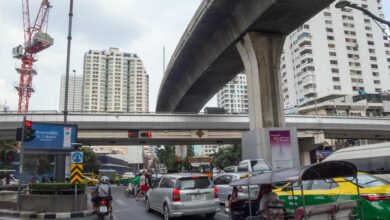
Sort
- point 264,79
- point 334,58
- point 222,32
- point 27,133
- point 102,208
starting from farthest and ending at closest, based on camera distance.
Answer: point 334,58, point 222,32, point 264,79, point 27,133, point 102,208

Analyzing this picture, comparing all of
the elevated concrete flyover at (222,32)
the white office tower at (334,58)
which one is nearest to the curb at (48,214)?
the elevated concrete flyover at (222,32)

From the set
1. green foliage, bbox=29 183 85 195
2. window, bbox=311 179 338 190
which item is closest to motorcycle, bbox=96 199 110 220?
green foliage, bbox=29 183 85 195

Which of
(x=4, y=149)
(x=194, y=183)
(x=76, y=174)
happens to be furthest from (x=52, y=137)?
(x=4, y=149)

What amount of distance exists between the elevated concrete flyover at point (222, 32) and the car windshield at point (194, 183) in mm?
12698

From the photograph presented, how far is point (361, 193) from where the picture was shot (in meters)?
8.34

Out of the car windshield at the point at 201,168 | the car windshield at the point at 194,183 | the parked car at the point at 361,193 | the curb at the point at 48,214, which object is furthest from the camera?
the car windshield at the point at 201,168

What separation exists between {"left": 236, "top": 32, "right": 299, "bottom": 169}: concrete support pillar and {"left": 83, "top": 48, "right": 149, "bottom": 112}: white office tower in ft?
314

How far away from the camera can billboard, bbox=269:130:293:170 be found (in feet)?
79.2

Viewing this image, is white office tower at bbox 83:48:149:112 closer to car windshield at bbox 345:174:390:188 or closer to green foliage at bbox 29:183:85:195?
green foliage at bbox 29:183:85:195

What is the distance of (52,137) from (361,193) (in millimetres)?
14367

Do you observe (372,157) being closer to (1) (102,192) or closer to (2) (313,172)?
(2) (313,172)

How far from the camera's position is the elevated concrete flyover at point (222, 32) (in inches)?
854

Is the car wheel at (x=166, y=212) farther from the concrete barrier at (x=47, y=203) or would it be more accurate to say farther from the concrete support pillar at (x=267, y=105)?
the concrete support pillar at (x=267, y=105)

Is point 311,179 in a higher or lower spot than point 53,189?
higher
